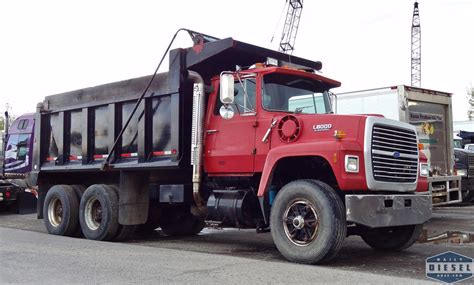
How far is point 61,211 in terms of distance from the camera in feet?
36.0

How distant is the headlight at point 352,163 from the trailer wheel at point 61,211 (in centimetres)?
622

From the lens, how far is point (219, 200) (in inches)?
325

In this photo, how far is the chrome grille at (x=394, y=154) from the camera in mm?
6977

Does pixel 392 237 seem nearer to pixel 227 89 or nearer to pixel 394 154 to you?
pixel 394 154

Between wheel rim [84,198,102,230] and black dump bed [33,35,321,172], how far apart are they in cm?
69

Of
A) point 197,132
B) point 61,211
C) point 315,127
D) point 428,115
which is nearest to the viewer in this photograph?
point 315,127

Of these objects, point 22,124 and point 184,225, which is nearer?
point 184,225

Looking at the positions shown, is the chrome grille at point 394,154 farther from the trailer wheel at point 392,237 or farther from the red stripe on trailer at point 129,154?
Answer: the red stripe on trailer at point 129,154

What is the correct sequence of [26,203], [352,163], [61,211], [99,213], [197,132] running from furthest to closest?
[26,203], [61,211], [99,213], [197,132], [352,163]

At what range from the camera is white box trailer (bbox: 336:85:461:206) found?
11.6m

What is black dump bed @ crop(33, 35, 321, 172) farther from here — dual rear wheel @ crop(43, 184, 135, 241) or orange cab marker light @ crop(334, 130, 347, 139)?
orange cab marker light @ crop(334, 130, 347, 139)

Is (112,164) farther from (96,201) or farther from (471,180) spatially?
(471,180)

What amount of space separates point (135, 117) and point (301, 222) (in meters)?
4.13

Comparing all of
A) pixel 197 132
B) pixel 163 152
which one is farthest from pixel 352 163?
pixel 163 152
